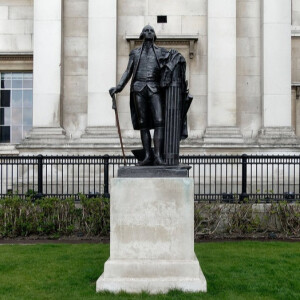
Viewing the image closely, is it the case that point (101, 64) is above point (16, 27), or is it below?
below

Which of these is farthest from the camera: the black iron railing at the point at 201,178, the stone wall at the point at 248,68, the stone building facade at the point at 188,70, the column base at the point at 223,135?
the stone wall at the point at 248,68

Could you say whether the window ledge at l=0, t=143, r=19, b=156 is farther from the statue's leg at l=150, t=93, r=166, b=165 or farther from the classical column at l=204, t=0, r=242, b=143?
the statue's leg at l=150, t=93, r=166, b=165

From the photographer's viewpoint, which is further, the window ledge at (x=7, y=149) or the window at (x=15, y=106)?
the window at (x=15, y=106)

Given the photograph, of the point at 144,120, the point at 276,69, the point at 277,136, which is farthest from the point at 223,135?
the point at 144,120

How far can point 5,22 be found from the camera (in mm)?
24203

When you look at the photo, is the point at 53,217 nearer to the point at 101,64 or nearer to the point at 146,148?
the point at 146,148

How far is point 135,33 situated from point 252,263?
13.7 m

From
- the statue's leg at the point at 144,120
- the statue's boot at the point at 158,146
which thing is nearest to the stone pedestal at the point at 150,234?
the statue's boot at the point at 158,146

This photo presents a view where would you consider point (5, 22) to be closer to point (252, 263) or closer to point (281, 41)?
point (281, 41)

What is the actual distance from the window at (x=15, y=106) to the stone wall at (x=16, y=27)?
125 centimetres

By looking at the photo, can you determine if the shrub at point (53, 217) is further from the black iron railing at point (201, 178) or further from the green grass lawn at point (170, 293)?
the green grass lawn at point (170, 293)

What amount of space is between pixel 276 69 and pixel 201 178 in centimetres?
519

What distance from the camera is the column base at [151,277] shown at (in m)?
8.62

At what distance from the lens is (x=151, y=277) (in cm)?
871
